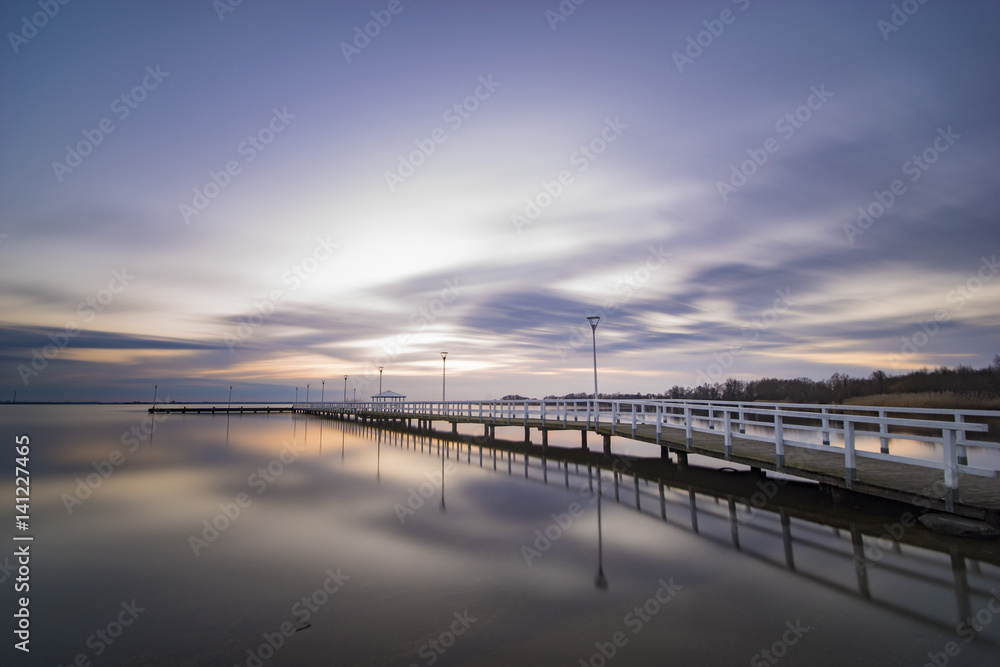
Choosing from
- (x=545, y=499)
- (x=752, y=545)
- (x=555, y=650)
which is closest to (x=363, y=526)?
(x=545, y=499)

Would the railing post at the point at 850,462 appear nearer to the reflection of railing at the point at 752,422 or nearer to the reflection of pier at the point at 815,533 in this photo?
the reflection of railing at the point at 752,422

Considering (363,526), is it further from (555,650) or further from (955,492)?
(955,492)

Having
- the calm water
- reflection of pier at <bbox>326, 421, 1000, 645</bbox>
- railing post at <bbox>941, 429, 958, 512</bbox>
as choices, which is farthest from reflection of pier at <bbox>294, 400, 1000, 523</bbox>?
the calm water

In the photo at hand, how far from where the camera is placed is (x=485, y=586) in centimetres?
675

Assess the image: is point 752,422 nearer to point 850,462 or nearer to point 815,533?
point 850,462

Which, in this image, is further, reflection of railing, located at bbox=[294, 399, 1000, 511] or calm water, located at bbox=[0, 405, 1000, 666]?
reflection of railing, located at bbox=[294, 399, 1000, 511]

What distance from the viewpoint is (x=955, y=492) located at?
732 cm

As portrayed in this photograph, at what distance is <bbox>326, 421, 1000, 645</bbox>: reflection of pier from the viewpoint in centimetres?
608

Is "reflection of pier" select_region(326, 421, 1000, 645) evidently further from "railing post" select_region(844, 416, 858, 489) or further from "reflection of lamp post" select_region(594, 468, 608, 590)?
"reflection of lamp post" select_region(594, 468, 608, 590)

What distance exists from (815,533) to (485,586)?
585 centimetres

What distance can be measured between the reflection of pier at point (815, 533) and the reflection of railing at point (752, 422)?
0.88 metres

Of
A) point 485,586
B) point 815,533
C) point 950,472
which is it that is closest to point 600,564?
point 485,586

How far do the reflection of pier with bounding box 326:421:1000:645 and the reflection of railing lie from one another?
88 cm

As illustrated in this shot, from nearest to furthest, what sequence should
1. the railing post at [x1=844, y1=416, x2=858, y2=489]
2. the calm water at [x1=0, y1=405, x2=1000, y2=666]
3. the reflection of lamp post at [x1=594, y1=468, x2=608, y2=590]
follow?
the calm water at [x1=0, y1=405, x2=1000, y2=666] → the reflection of lamp post at [x1=594, y1=468, x2=608, y2=590] → the railing post at [x1=844, y1=416, x2=858, y2=489]
